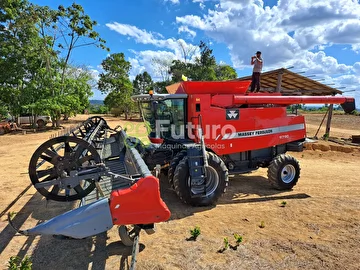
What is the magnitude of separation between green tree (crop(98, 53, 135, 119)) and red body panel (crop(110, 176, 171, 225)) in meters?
30.9

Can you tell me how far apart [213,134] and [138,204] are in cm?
335

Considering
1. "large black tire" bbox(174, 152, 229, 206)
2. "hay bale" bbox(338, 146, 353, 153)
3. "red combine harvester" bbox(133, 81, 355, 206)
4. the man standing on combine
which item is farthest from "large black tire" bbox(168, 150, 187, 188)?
"hay bale" bbox(338, 146, 353, 153)

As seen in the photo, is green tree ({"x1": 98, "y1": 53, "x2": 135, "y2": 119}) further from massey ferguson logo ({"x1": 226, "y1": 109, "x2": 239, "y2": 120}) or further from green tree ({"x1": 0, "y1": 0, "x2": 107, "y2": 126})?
massey ferguson logo ({"x1": 226, "y1": 109, "x2": 239, "y2": 120})

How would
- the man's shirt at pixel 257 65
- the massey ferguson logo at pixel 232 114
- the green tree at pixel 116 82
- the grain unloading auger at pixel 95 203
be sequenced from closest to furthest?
the grain unloading auger at pixel 95 203
the massey ferguson logo at pixel 232 114
the man's shirt at pixel 257 65
the green tree at pixel 116 82

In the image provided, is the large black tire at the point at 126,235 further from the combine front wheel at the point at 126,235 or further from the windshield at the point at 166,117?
the windshield at the point at 166,117

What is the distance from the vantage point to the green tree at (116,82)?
3325 cm

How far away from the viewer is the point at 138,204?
3027 millimetres

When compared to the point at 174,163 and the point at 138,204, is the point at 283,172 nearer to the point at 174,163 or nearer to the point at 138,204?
the point at 174,163

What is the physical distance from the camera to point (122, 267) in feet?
11.1

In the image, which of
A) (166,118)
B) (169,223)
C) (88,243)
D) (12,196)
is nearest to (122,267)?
(88,243)

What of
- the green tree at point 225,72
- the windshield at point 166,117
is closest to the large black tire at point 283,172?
the windshield at point 166,117

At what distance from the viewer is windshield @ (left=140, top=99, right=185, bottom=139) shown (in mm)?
5926

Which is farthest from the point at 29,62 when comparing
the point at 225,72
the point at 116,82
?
the point at 225,72

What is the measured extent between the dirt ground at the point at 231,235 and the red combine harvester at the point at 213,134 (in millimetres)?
535
